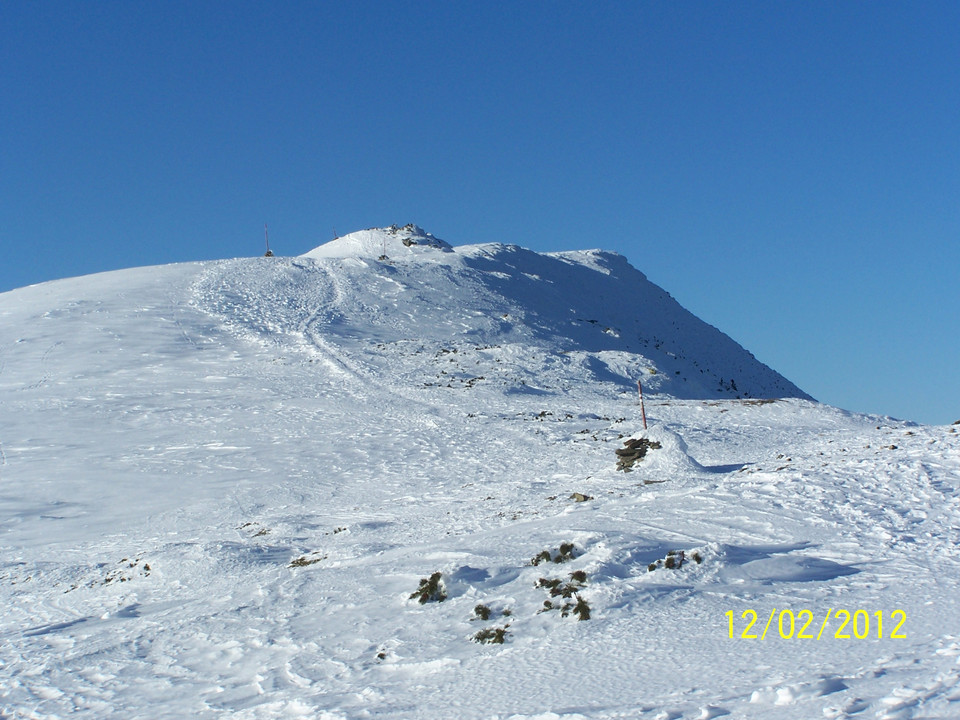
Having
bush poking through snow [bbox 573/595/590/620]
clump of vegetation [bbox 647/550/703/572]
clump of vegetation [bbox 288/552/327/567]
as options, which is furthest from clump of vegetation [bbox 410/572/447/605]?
clump of vegetation [bbox 288/552/327/567]

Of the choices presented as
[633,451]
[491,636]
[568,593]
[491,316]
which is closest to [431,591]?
[491,636]

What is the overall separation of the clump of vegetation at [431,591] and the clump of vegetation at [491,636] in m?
1.32

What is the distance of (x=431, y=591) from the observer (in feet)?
34.7

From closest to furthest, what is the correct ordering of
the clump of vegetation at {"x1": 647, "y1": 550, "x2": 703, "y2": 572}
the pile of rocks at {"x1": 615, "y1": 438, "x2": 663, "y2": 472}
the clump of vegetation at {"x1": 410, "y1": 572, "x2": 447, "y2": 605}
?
the clump of vegetation at {"x1": 647, "y1": 550, "x2": 703, "y2": 572} < the clump of vegetation at {"x1": 410, "y1": 572, "x2": 447, "y2": 605} < the pile of rocks at {"x1": 615, "y1": 438, "x2": 663, "y2": 472}

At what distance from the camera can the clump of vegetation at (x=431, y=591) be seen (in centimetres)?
1048

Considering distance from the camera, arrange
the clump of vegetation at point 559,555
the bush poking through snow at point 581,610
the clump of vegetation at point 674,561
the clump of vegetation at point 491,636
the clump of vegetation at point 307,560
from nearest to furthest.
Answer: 1. the clump of vegetation at point 491,636
2. the bush poking through snow at point 581,610
3. the clump of vegetation at point 674,561
4. the clump of vegetation at point 559,555
5. the clump of vegetation at point 307,560

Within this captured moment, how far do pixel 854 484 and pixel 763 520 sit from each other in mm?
2311

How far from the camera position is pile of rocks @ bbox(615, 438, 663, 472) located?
18.4 meters

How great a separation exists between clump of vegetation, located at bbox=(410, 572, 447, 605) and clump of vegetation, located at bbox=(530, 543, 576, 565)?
4.29ft

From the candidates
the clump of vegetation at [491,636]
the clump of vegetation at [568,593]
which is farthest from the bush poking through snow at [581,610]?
the clump of vegetation at [491,636]

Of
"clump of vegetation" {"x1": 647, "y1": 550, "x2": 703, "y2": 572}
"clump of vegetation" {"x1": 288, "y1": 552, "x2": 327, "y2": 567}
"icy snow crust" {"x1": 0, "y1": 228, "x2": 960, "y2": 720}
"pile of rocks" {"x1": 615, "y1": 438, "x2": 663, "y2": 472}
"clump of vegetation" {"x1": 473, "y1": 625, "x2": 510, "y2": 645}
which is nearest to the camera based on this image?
"icy snow crust" {"x1": 0, "y1": 228, "x2": 960, "y2": 720}

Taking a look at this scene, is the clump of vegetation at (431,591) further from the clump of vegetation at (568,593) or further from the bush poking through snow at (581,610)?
the bush poking through snow at (581,610)
